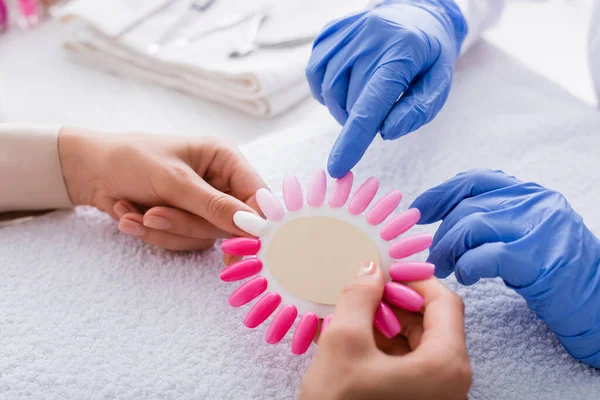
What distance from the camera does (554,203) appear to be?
1.97ft

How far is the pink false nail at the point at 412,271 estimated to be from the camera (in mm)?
546

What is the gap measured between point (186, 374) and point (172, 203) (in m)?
0.22

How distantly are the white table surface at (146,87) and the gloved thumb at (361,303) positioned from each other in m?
0.50

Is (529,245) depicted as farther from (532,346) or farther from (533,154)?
(533,154)

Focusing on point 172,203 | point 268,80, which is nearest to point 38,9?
point 268,80

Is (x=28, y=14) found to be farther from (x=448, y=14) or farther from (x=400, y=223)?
(x=400, y=223)

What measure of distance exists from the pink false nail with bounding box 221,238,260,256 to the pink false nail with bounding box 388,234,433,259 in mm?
140

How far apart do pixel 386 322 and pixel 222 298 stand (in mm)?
225

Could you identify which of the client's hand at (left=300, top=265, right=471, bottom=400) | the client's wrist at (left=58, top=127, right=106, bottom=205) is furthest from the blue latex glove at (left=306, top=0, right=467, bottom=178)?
the client's wrist at (left=58, top=127, right=106, bottom=205)

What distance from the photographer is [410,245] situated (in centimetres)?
56

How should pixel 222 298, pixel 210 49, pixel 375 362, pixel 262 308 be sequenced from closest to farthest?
pixel 375 362 → pixel 262 308 → pixel 222 298 → pixel 210 49

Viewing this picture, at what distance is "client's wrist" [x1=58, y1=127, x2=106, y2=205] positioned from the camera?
2.55ft

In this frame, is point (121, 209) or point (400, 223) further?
point (121, 209)

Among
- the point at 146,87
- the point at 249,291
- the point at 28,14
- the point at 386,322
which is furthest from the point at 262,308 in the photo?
the point at 28,14
